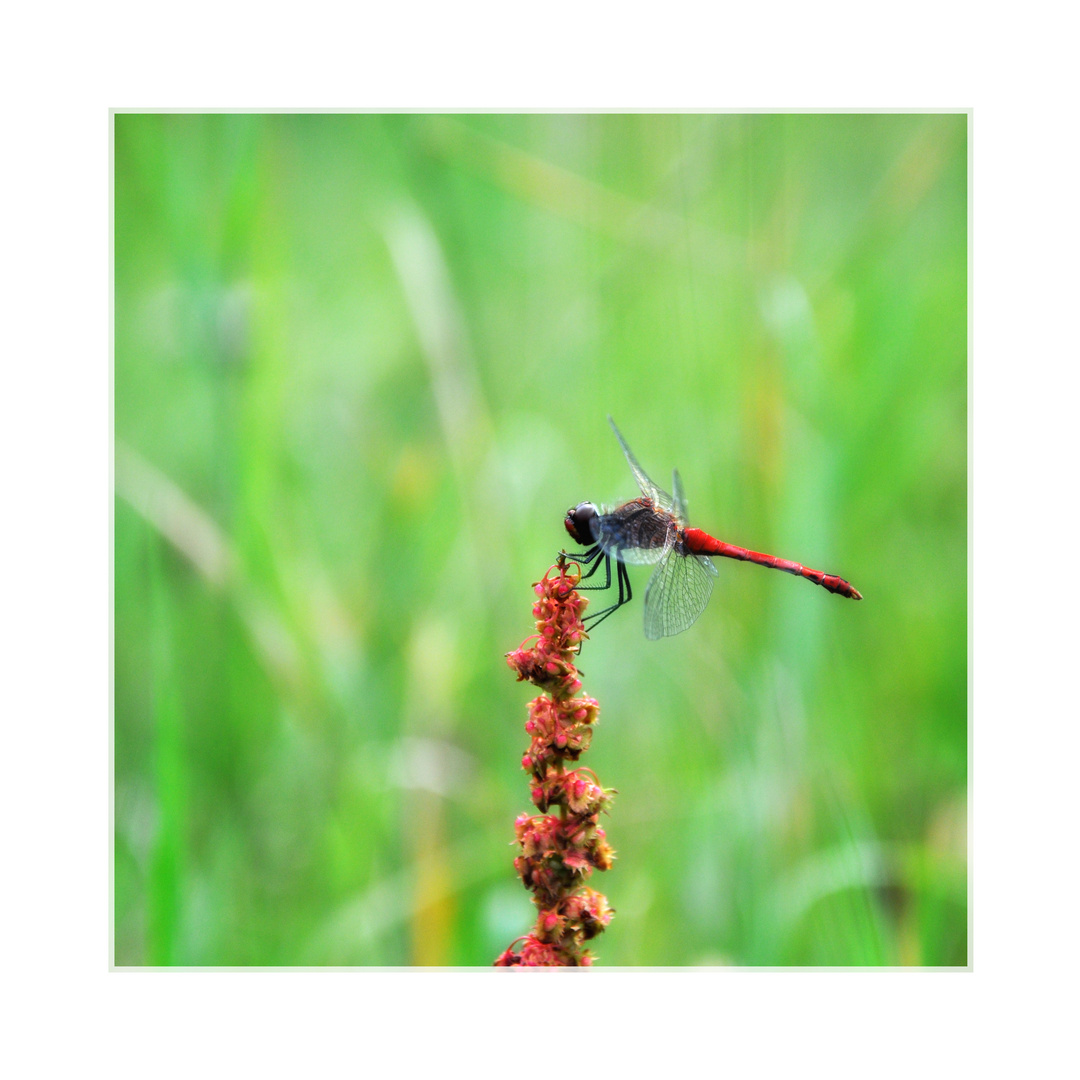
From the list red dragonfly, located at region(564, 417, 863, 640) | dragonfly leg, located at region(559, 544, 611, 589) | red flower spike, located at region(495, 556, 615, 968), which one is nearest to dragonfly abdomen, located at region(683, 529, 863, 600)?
red dragonfly, located at region(564, 417, 863, 640)

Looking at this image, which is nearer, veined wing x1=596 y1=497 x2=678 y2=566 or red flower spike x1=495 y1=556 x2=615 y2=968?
red flower spike x1=495 y1=556 x2=615 y2=968

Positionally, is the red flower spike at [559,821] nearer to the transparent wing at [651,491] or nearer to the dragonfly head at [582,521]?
the dragonfly head at [582,521]

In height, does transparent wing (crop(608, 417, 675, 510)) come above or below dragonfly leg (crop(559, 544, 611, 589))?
above

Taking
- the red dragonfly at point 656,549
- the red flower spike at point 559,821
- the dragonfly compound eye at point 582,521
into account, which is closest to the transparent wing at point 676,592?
the red dragonfly at point 656,549

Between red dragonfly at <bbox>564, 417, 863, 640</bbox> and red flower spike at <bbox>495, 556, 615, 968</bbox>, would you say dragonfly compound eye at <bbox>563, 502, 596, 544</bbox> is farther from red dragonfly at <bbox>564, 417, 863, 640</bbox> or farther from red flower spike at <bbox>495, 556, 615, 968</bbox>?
red flower spike at <bbox>495, 556, 615, 968</bbox>

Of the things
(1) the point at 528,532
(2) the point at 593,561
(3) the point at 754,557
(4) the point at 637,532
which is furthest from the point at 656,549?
(1) the point at 528,532
